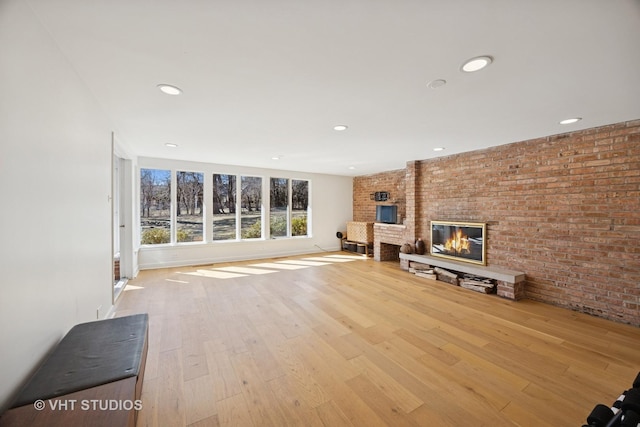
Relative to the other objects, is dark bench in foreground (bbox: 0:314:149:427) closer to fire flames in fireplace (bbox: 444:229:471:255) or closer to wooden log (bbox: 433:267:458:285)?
wooden log (bbox: 433:267:458:285)

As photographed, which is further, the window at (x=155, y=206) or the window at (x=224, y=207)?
the window at (x=224, y=207)

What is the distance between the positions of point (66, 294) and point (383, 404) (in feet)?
7.55

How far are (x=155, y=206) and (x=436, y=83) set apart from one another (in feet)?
18.5

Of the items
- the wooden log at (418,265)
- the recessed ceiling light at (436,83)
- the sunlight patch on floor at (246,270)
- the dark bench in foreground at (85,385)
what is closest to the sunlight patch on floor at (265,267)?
the sunlight patch on floor at (246,270)

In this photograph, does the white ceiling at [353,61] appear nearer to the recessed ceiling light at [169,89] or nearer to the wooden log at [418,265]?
the recessed ceiling light at [169,89]

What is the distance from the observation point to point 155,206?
5.19 meters

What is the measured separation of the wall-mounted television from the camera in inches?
242

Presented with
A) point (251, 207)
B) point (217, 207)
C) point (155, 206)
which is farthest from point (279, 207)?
point (155, 206)

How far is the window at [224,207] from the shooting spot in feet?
19.1

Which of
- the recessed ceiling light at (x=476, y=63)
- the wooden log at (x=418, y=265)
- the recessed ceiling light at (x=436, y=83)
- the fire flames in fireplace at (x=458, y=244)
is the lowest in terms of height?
the wooden log at (x=418, y=265)

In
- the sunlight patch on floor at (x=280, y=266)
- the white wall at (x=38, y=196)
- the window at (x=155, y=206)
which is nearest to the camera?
the white wall at (x=38, y=196)

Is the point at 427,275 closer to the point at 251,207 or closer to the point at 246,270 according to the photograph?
the point at 246,270

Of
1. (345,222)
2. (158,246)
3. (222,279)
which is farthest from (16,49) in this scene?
(345,222)

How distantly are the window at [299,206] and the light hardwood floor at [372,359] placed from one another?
3.33 metres
